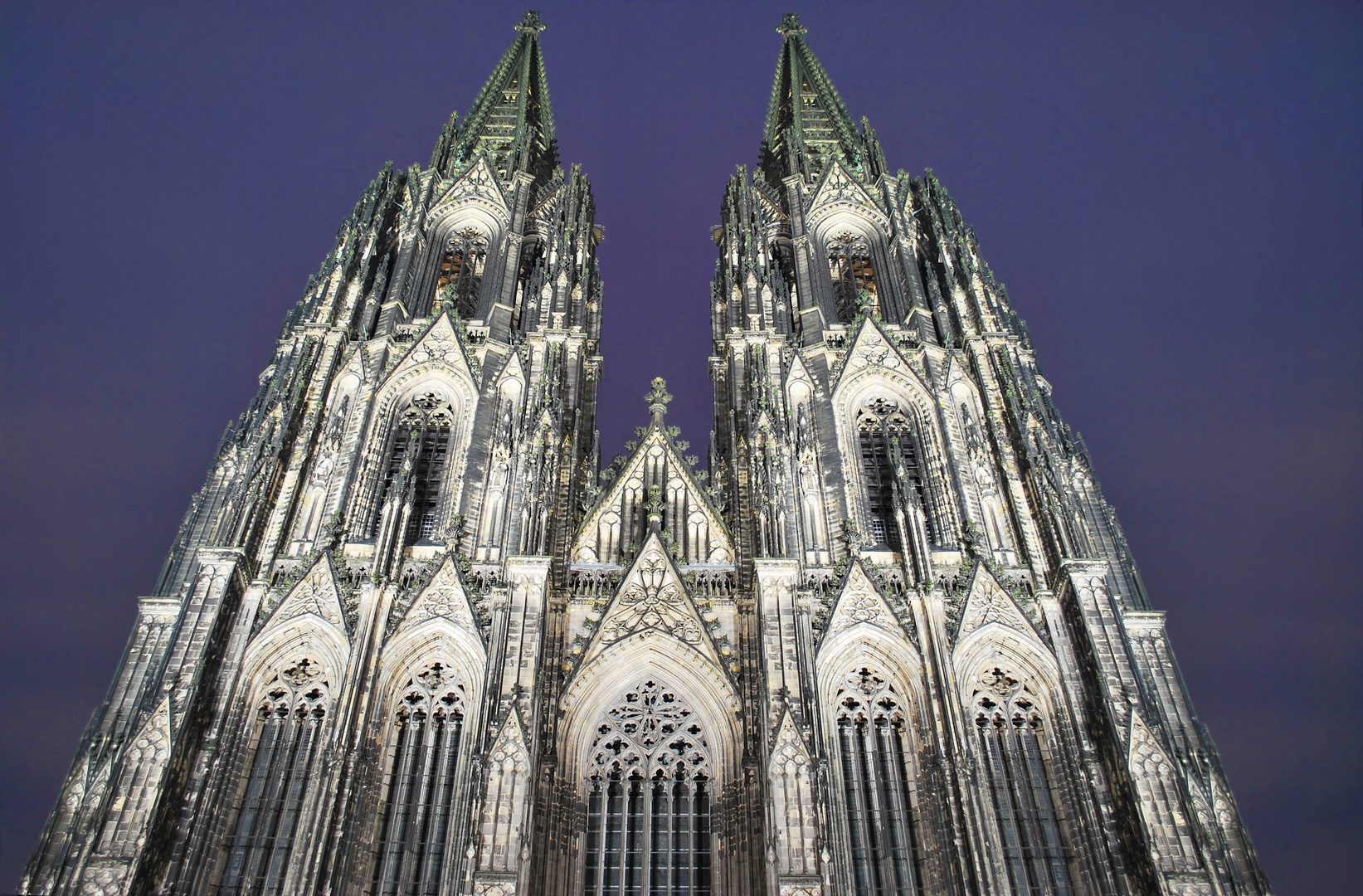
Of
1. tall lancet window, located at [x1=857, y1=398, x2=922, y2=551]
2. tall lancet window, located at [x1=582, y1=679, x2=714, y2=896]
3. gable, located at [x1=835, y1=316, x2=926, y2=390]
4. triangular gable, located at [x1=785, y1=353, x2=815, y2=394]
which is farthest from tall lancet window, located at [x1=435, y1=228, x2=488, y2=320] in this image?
tall lancet window, located at [x1=582, y1=679, x2=714, y2=896]

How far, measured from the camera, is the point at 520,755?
→ 1906 centimetres

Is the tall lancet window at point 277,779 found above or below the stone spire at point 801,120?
below

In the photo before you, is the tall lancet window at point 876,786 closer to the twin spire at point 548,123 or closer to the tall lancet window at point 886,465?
the tall lancet window at point 886,465

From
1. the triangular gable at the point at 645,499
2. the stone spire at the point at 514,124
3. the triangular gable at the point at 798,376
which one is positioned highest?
the stone spire at the point at 514,124

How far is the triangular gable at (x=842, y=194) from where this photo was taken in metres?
35.7

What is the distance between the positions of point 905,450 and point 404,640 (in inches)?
516

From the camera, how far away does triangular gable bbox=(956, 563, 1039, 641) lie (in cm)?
2228

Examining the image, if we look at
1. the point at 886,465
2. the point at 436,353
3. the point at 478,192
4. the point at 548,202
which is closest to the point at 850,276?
the point at 886,465

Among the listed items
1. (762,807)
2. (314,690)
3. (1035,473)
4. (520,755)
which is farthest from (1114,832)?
(314,690)

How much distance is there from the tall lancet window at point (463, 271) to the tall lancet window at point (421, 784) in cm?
1298

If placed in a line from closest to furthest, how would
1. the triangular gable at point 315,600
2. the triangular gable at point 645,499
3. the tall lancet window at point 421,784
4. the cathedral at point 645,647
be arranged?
the cathedral at point 645,647
the tall lancet window at point 421,784
the triangular gable at point 315,600
the triangular gable at point 645,499

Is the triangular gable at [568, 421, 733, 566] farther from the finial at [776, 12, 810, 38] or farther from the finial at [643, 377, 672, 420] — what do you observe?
the finial at [776, 12, 810, 38]

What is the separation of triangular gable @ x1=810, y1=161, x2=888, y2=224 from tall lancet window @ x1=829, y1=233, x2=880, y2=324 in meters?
1.16

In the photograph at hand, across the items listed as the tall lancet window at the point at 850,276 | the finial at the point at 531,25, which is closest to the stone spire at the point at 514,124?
the finial at the point at 531,25
